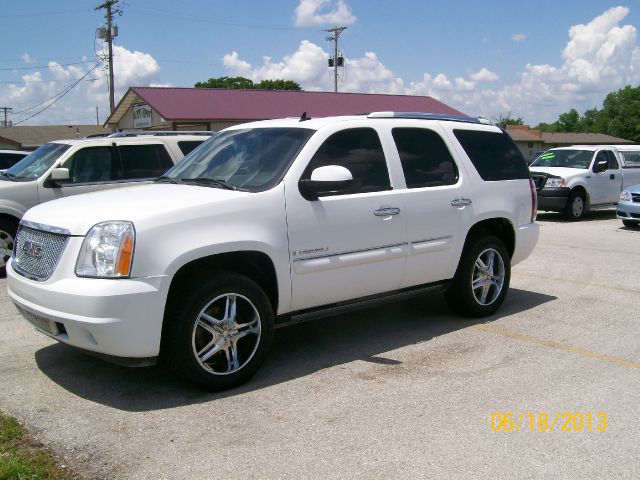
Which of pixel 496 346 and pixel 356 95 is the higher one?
pixel 356 95

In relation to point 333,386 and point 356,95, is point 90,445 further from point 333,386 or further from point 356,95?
point 356,95

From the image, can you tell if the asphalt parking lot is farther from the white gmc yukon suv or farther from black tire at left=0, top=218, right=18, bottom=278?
black tire at left=0, top=218, right=18, bottom=278

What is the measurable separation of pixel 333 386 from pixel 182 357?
1130 mm

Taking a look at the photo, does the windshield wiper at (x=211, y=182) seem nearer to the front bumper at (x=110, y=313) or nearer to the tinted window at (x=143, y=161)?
the front bumper at (x=110, y=313)

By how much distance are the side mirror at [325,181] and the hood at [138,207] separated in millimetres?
458

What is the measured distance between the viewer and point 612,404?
14.4ft

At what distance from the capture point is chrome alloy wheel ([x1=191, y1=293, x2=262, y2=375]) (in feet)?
14.8

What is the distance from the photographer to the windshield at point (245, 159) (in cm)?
504

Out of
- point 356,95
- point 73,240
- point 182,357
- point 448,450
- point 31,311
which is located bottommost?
point 448,450

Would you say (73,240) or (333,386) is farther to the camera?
(333,386)

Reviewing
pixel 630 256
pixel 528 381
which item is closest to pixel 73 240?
pixel 528 381

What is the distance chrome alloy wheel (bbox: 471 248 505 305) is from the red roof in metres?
23.9
